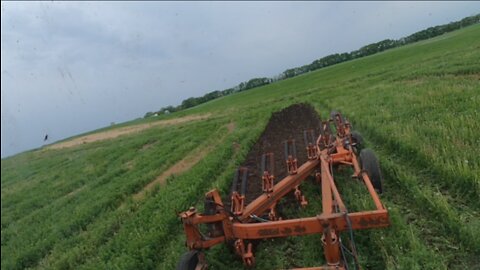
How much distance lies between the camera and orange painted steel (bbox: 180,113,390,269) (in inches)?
197

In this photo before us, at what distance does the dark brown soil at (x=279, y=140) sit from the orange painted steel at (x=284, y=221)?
204cm

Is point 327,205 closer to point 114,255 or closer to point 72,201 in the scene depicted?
point 114,255

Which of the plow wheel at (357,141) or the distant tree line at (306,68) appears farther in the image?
the distant tree line at (306,68)

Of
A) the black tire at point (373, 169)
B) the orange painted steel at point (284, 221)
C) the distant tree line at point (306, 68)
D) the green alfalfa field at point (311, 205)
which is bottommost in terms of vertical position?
the distant tree line at point (306, 68)

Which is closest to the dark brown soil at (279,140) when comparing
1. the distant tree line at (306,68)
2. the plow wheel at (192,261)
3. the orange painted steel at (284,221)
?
the orange painted steel at (284,221)

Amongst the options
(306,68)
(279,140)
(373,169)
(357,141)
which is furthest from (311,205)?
(306,68)

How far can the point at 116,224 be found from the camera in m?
10.2

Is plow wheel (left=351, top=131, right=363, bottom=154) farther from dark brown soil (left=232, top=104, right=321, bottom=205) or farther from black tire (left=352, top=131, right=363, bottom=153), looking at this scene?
dark brown soil (left=232, top=104, right=321, bottom=205)

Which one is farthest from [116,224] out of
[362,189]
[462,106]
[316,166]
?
[462,106]

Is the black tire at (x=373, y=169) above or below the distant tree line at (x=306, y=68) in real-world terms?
above

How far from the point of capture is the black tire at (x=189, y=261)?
552 centimetres

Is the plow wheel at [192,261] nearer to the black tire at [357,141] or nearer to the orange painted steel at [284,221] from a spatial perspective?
the orange painted steel at [284,221]

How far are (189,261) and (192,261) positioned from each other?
7cm

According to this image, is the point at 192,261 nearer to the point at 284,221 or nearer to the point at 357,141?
the point at 284,221
